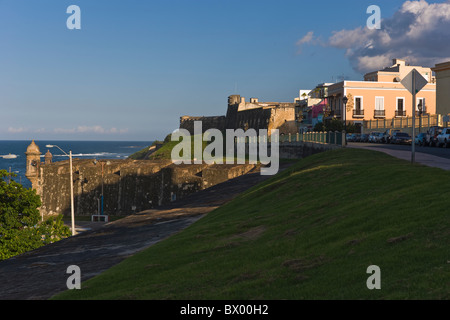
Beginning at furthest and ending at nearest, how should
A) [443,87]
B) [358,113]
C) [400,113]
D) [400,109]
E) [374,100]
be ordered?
[400,109] → [400,113] → [374,100] → [358,113] → [443,87]

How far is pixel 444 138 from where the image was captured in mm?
38469

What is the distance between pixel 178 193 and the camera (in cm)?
5322

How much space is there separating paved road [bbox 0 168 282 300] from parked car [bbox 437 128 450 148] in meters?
23.9

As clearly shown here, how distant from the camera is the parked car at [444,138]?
3818 cm

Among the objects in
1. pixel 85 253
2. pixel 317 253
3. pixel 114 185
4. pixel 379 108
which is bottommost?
pixel 114 185

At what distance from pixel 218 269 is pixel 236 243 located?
Answer: 2118mm

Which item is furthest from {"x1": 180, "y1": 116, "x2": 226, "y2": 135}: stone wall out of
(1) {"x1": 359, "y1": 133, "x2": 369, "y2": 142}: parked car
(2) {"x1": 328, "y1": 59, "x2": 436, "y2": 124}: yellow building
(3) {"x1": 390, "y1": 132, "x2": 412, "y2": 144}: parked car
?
(3) {"x1": 390, "y1": 132, "x2": 412, "y2": 144}: parked car

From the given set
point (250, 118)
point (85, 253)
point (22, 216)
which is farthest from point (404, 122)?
point (85, 253)

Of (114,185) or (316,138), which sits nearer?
(316,138)

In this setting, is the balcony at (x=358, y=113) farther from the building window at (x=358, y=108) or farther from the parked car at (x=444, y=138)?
the parked car at (x=444, y=138)

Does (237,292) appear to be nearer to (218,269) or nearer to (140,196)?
(218,269)

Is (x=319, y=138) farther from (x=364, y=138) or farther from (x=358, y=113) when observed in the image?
(x=358, y=113)

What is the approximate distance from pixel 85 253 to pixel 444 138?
107ft

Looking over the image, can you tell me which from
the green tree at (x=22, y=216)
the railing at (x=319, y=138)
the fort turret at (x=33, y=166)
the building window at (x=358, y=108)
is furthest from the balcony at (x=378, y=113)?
the green tree at (x=22, y=216)
